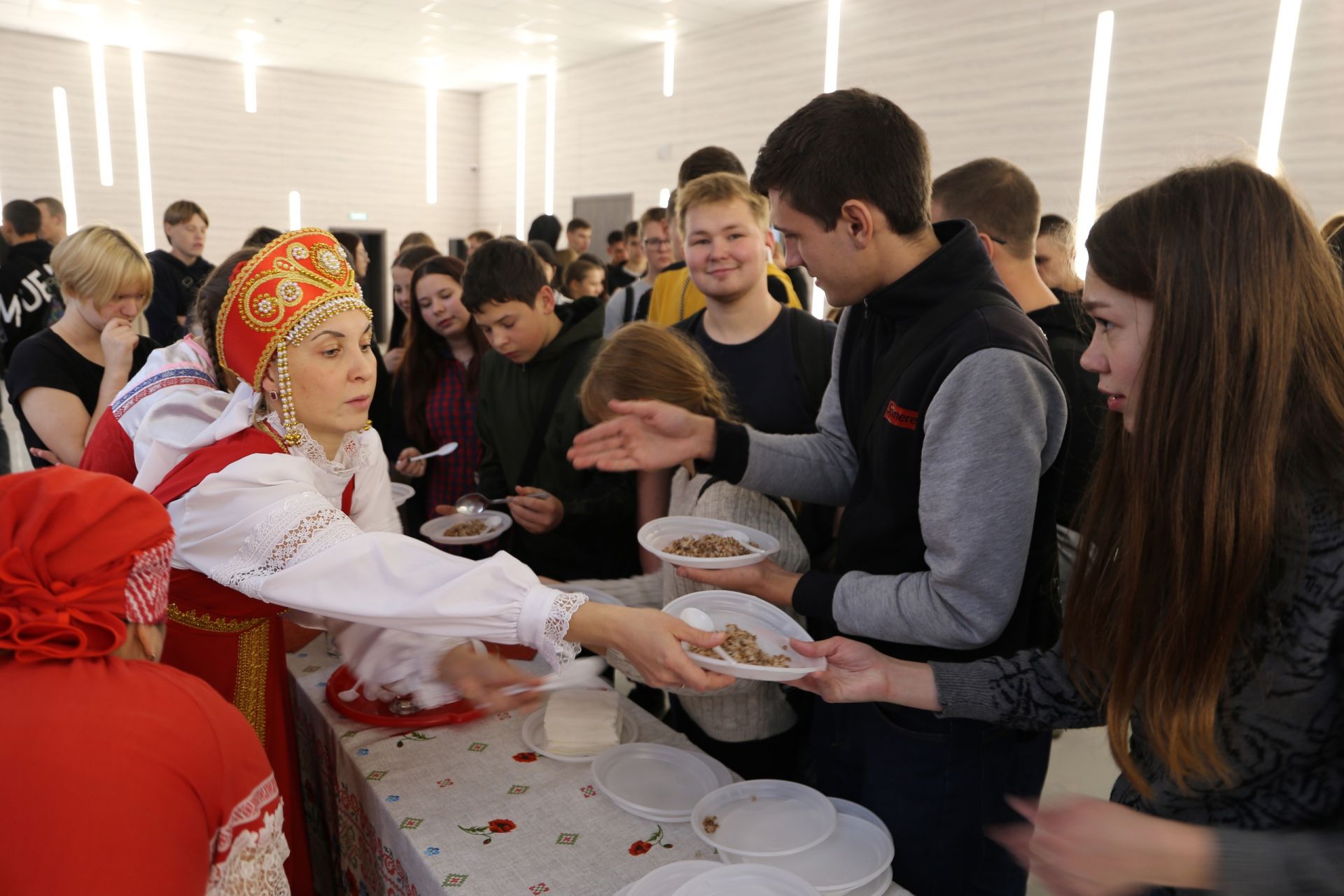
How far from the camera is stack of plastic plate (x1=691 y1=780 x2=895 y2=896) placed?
4.05 feet

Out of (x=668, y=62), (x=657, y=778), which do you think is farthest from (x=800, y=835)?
(x=668, y=62)

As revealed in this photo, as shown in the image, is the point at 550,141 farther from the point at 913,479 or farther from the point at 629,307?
the point at 913,479

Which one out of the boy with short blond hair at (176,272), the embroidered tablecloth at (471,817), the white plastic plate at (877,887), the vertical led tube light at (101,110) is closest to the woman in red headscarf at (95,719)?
the embroidered tablecloth at (471,817)

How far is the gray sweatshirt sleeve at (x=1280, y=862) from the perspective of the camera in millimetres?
869

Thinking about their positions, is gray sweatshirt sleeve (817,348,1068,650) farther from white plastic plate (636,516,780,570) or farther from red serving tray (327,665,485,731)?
red serving tray (327,665,485,731)

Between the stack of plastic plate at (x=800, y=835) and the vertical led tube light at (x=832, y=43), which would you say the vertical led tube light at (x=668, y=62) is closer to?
the vertical led tube light at (x=832, y=43)

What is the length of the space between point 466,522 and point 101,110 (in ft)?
36.6

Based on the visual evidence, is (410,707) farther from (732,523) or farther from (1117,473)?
(1117,473)

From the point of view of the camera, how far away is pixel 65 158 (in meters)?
10.5

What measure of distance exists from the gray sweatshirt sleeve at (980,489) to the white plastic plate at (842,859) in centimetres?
31

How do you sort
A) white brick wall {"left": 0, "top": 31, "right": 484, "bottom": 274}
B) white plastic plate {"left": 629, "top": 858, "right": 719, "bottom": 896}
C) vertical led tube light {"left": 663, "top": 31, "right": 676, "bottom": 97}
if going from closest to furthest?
1. white plastic plate {"left": 629, "top": 858, "right": 719, "bottom": 896}
2. vertical led tube light {"left": 663, "top": 31, "right": 676, "bottom": 97}
3. white brick wall {"left": 0, "top": 31, "right": 484, "bottom": 274}

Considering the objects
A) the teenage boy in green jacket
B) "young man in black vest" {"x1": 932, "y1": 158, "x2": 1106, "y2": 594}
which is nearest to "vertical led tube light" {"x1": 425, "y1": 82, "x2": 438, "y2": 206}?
the teenage boy in green jacket

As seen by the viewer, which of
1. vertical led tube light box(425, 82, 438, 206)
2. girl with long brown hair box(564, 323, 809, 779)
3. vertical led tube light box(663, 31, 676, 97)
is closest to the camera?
girl with long brown hair box(564, 323, 809, 779)

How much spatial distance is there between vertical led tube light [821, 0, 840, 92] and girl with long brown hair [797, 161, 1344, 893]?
7620 millimetres
